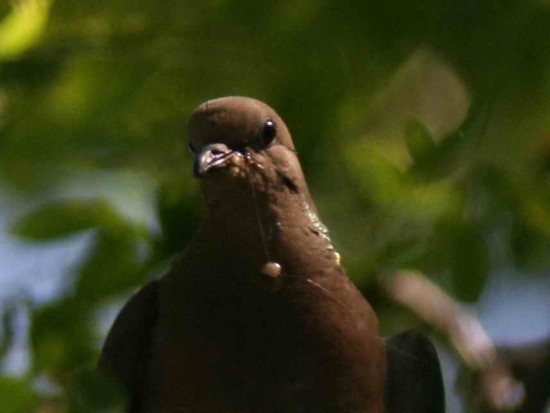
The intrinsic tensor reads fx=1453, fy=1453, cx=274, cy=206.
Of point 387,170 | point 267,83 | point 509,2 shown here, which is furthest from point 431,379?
point 509,2

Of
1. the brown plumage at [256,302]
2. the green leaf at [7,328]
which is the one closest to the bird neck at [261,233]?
the brown plumage at [256,302]

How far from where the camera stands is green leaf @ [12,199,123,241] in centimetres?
360

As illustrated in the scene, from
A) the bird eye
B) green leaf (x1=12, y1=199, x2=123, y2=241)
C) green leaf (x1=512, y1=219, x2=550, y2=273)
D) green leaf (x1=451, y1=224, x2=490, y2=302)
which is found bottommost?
green leaf (x1=451, y1=224, x2=490, y2=302)

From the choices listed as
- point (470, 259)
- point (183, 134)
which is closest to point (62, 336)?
point (183, 134)

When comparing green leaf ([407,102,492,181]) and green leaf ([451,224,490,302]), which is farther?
green leaf ([451,224,490,302])

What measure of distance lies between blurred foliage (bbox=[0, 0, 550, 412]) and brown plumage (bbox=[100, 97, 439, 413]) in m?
0.19

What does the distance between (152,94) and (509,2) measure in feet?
3.44

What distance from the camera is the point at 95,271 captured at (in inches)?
143

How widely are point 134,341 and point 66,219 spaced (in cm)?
35

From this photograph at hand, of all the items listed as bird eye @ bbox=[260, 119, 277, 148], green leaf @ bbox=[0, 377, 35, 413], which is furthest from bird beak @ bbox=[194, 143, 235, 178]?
green leaf @ bbox=[0, 377, 35, 413]

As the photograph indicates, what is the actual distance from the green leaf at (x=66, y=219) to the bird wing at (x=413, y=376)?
78 cm

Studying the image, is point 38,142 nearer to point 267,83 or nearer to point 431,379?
point 267,83

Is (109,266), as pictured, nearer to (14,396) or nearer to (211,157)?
(14,396)

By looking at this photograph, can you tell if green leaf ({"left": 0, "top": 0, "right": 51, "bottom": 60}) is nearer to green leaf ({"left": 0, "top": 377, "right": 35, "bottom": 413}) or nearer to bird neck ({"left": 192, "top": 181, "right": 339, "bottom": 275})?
bird neck ({"left": 192, "top": 181, "right": 339, "bottom": 275})
